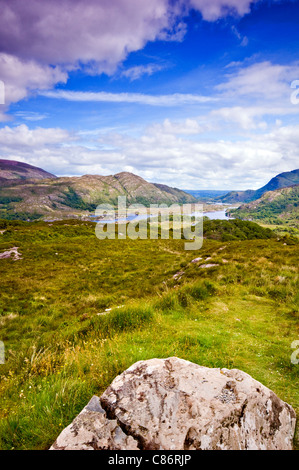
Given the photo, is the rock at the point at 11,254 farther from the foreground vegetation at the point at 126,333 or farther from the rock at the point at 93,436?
the rock at the point at 93,436

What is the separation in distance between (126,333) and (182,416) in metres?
4.60

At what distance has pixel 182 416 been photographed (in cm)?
317

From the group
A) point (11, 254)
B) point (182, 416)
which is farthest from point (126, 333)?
point (11, 254)

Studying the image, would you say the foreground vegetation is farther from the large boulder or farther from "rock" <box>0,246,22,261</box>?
"rock" <box>0,246,22,261</box>

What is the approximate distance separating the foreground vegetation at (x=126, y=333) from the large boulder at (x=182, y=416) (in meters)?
0.86

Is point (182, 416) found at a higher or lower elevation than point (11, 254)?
higher

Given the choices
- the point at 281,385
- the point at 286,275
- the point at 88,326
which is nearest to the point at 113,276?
the point at 88,326

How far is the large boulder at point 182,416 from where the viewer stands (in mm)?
2887

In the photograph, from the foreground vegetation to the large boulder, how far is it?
0.86 m

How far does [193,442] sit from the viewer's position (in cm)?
284

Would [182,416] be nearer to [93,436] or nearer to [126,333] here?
[93,436]

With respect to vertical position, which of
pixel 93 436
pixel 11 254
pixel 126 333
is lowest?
pixel 11 254

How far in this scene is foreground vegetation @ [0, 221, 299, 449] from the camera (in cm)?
414
